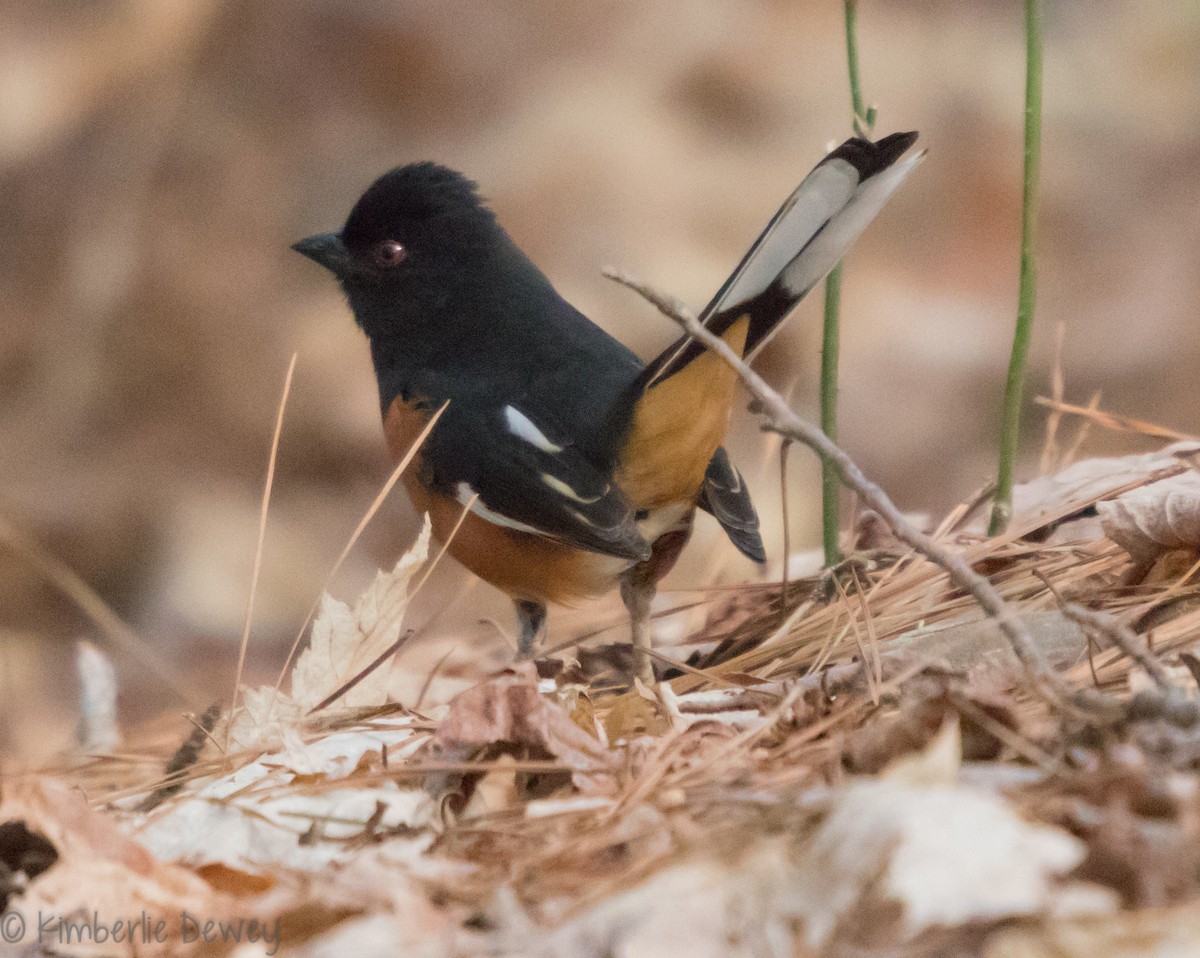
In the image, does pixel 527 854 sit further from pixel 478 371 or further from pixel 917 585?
pixel 478 371

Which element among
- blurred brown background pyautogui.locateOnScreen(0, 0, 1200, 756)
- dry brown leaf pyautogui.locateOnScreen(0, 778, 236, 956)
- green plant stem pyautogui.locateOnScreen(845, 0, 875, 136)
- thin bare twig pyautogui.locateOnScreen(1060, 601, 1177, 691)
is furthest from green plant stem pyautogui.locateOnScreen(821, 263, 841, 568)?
Answer: blurred brown background pyautogui.locateOnScreen(0, 0, 1200, 756)

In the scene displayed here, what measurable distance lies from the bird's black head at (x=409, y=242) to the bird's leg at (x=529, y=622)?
685 millimetres

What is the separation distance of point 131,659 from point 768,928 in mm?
3556

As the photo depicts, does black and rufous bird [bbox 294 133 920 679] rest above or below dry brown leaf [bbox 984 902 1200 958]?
above

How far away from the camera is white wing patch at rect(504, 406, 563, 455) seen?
242cm

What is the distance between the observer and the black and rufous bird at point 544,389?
1.99 m

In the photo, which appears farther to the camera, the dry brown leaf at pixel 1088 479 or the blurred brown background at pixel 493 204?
the blurred brown background at pixel 493 204

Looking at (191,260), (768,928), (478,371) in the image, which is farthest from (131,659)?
(768,928)

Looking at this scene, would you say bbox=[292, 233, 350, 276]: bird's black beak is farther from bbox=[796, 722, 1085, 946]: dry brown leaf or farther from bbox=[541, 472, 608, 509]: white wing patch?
bbox=[796, 722, 1085, 946]: dry brown leaf

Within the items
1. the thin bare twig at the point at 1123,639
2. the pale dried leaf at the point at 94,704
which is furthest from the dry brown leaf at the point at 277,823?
the pale dried leaf at the point at 94,704

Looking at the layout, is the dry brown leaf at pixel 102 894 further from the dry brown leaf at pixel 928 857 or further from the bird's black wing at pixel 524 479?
the bird's black wing at pixel 524 479

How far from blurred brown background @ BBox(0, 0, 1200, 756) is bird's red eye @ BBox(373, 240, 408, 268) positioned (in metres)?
1.56

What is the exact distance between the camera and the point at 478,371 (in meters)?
2.63

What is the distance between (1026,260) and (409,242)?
1.33 m
